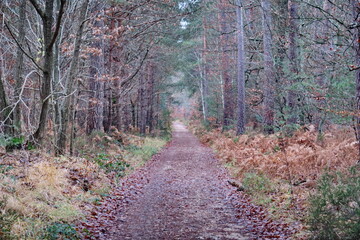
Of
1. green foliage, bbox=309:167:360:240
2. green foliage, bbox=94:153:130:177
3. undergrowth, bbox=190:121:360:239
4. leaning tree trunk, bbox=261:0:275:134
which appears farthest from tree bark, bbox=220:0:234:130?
green foliage, bbox=309:167:360:240

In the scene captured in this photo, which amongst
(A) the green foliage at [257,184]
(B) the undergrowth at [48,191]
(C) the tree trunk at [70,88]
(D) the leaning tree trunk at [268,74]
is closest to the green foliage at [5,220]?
(B) the undergrowth at [48,191]

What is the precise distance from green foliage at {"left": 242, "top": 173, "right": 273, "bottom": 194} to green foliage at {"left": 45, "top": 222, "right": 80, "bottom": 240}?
451cm

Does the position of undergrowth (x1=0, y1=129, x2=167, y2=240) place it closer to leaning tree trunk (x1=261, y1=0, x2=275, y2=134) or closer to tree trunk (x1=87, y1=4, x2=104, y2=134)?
tree trunk (x1=87, y1=4, x2=104, y2=134)

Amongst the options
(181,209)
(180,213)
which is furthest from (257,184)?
(180,213)

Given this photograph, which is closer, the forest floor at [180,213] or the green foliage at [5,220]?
the green foliage at [5,220]

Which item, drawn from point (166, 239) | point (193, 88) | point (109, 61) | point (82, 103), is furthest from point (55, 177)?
point (193, 88)

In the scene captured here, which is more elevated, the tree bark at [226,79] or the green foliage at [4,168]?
Result: the tree bark at [226,79]

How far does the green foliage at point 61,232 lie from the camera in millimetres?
4828

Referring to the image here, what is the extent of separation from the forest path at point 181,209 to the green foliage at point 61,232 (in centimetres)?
70

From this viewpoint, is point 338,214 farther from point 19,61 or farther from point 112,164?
point 19,61

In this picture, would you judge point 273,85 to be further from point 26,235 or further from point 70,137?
point 26,235

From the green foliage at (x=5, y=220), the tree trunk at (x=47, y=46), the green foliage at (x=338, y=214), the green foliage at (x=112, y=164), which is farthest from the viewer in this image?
the green foliage at (x=112, y=164)

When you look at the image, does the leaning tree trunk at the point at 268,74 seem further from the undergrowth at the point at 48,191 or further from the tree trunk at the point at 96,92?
the undergrowth at the point at 48,191

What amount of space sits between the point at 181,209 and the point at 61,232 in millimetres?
2948
